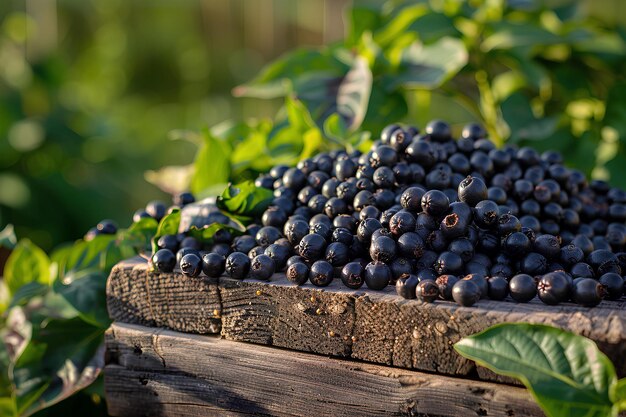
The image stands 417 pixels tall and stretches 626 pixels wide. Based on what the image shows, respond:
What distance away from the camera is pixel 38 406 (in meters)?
0.93

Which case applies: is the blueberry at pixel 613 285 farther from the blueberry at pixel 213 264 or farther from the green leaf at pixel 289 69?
the green leaf at pixel 289 69

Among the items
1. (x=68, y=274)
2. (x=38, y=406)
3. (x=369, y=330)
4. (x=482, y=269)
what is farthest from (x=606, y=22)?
(x=38, y=406)

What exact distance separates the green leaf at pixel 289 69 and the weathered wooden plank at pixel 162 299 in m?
0.58

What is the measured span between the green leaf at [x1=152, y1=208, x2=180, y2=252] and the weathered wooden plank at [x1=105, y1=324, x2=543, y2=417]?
0.14 meters

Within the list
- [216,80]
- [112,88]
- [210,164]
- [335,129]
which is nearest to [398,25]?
[335,129]

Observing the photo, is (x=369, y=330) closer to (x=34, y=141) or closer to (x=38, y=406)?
(x=38, y=406)

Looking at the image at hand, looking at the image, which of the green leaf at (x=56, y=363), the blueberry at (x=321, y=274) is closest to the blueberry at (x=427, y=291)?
the blueberry at (x=321, y=274)

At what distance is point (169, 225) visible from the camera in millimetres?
957

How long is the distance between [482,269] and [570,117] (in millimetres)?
889

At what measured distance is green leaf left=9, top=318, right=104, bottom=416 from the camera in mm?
939

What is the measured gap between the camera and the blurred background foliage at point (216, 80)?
142cm

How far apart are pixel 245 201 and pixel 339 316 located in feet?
0.84

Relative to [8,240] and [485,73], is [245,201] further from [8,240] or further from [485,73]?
[485,73]

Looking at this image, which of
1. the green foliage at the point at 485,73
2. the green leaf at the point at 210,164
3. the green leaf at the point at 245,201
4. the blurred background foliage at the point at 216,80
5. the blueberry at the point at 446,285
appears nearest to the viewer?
the blueberry at the point at 446,285
